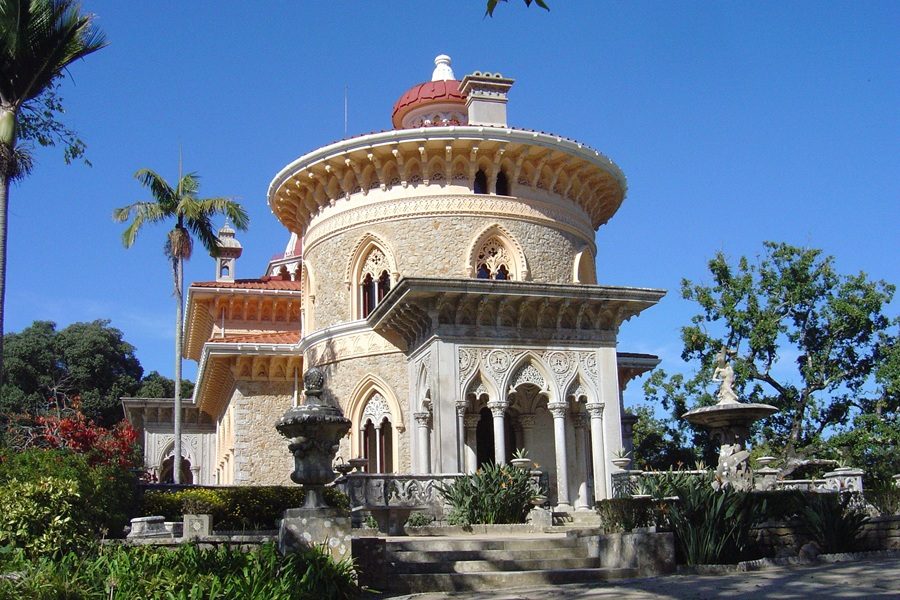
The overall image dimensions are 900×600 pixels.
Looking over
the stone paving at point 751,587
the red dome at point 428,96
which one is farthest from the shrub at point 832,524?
the red dome at point 428,96

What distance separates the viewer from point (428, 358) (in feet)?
69.7

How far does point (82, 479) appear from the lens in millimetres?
13766

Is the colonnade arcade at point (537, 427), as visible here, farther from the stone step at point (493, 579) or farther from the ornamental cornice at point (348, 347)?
the stone step at point (493, 579)

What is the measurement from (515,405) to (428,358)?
152 inches

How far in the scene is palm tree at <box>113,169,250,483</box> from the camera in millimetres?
29156

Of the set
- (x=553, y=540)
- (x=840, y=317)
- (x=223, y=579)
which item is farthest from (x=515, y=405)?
(x=223, y=579)

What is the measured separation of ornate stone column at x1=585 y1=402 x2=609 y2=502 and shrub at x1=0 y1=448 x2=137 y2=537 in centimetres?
997

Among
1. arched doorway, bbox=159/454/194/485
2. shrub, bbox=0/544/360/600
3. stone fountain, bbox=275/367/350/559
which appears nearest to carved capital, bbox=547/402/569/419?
stone fountain, bbox=275/367/350/559

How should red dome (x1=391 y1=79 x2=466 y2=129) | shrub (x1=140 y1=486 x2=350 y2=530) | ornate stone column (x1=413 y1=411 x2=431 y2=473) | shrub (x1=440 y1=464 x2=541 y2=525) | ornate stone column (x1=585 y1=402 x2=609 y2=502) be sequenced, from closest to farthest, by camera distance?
1. shrub (x1=440 y1=464 x2=541 y2=525)
2. shrub (x1=140 y1=486 x2=350 y2=530)
3. ornate stone column (x1=585 y1=402 x2=609 y2=502)
4. ornate stone column (x1=413 y1=411 x2=431 y2=473)
5. red dome (x1=391 y1=79 x2=466 y2=129)

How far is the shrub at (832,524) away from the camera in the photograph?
13.3m

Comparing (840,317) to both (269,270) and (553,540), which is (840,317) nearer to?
(553,540)

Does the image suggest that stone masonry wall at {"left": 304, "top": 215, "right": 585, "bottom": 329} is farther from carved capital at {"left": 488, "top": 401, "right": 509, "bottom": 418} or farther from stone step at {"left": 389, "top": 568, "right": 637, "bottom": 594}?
stone step at {"left": 389, "top": 568, "right": 637, "bottom": 594}

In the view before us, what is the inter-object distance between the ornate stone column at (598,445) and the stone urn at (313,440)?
10449 mm

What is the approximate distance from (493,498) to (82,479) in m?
6.99
